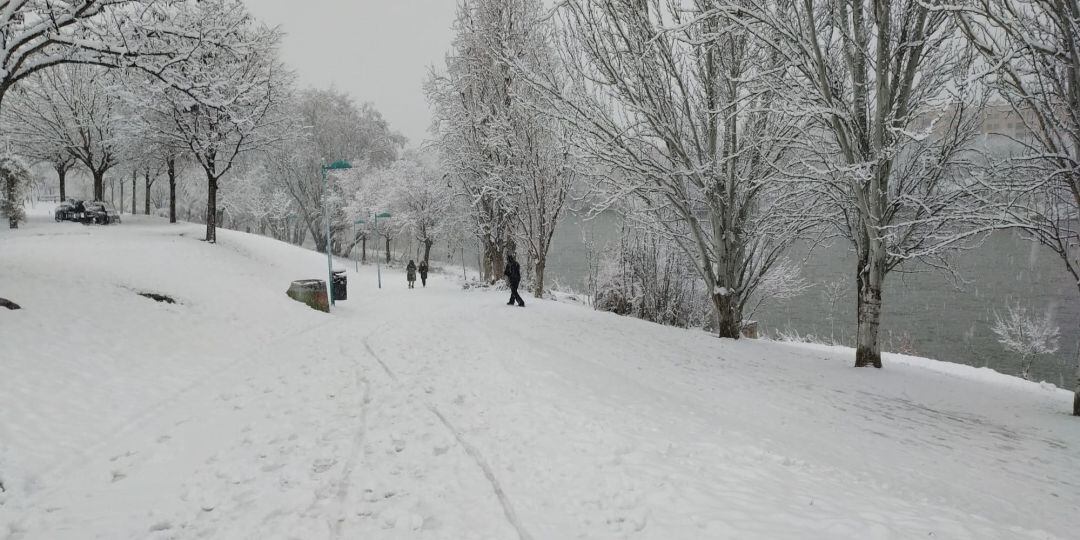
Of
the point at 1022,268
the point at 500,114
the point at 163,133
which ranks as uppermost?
the point at 500,114

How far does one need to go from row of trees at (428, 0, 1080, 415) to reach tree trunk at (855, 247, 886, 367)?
33mm

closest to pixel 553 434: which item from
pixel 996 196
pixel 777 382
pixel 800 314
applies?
pixel 777 382

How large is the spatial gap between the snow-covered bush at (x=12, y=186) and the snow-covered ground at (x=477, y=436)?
14.4 metres

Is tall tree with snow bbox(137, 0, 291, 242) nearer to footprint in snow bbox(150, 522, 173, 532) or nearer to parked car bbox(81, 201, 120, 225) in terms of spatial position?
parked car bbox(81, 201, 120, 225)

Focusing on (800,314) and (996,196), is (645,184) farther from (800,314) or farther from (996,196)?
(800,314)

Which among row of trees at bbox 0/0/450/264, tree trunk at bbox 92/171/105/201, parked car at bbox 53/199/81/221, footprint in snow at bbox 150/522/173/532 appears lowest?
footprint in snow at bbox 150/522/173/532

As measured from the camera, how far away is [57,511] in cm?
342

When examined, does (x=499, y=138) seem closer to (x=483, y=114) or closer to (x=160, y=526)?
(x=483, y=114)

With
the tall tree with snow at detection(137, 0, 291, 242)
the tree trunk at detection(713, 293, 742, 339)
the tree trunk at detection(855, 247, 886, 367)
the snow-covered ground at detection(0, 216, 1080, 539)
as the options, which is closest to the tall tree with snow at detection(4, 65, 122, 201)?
the tall tree with snow at detection(137, 0, 291, 242)

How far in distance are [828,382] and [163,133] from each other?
2314 centimetres

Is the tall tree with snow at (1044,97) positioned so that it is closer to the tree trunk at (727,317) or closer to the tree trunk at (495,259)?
the tree trunk at (727,317)

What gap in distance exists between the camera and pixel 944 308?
33219 millimetres

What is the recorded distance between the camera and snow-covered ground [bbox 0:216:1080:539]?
3264 millimetres

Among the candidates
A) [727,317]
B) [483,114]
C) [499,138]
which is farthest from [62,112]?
[727,317]
